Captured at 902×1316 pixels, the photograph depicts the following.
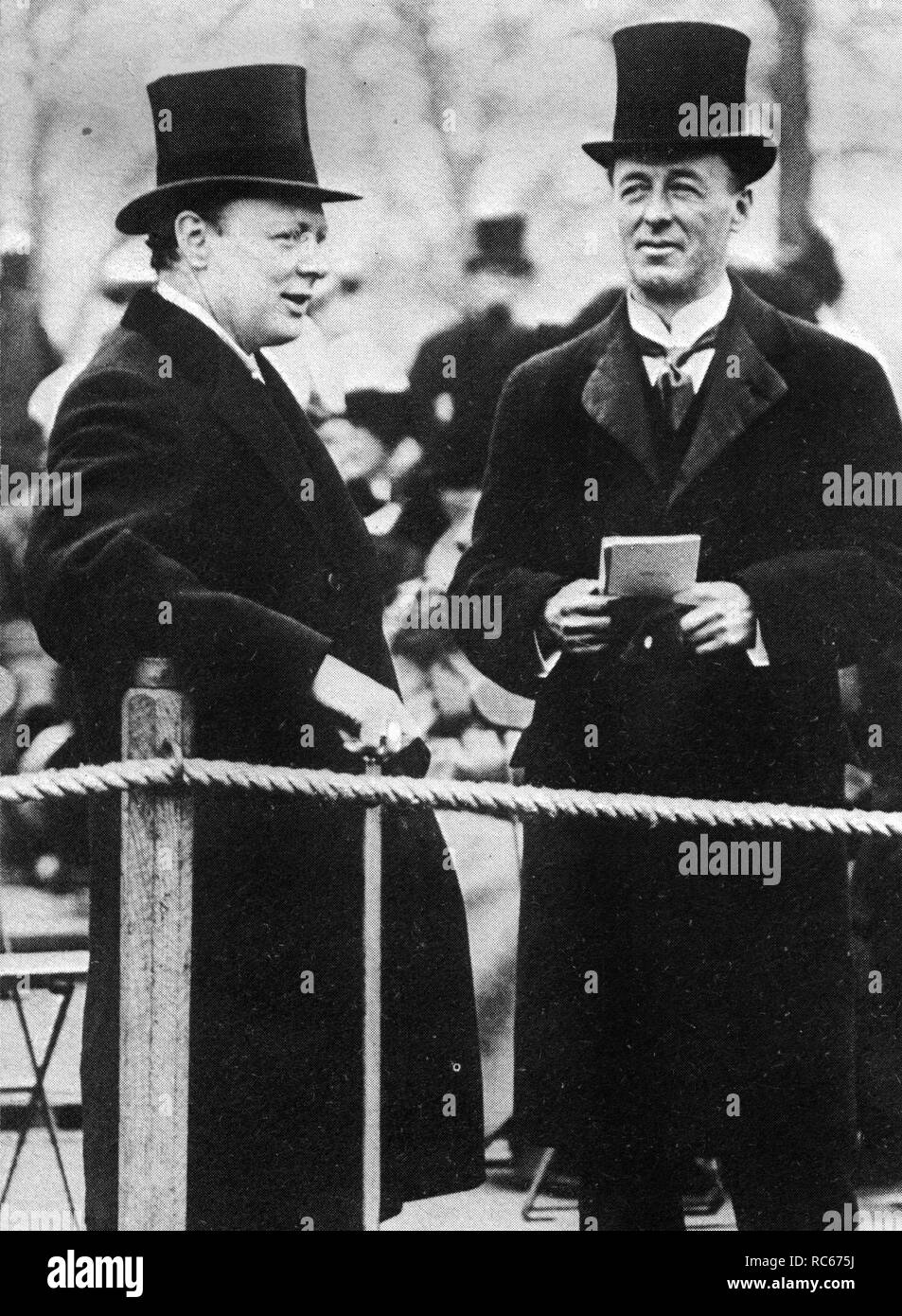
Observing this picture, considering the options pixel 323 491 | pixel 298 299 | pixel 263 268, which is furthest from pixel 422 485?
pixel 263 268

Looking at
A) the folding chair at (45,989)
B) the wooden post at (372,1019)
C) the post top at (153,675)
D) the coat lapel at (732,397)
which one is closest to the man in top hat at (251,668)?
the folding chair at (45,989)

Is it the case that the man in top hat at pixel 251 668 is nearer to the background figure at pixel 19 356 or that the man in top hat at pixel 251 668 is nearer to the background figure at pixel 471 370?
the background figure at pixel 19 356

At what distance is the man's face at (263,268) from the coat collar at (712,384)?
0.86m

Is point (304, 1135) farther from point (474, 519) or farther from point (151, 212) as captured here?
point (151, 212)

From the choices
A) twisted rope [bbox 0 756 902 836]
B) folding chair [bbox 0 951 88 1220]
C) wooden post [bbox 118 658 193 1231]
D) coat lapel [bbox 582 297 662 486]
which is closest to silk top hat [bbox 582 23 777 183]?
coat lapel [bbox 582 297 662 486]

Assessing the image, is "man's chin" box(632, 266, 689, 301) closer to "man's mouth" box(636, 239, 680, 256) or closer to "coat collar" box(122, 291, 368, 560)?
"man's mouth" box(636, 239, 680, 256)

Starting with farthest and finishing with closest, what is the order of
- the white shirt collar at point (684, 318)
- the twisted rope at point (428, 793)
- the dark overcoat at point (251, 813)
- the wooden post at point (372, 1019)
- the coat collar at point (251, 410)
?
1. the white shirt collar at point (684, 318)
2. the coat collar at point (251, 410)
3. the dark overcoat at point (251, 813)
4. the wooden post at point (372, 1019)
5. the twisted rope at point (428, 793)

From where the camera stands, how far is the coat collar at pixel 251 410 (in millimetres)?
4957

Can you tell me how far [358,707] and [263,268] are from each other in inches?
51.9

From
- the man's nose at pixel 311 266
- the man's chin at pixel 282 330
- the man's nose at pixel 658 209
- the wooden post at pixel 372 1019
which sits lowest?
the wooden post at pixel 372 1019

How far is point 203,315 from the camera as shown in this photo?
5.01 m

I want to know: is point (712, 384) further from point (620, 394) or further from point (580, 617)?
point (580, 617)

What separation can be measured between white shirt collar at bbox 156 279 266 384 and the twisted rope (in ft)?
3.83

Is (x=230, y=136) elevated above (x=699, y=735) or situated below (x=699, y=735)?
above
